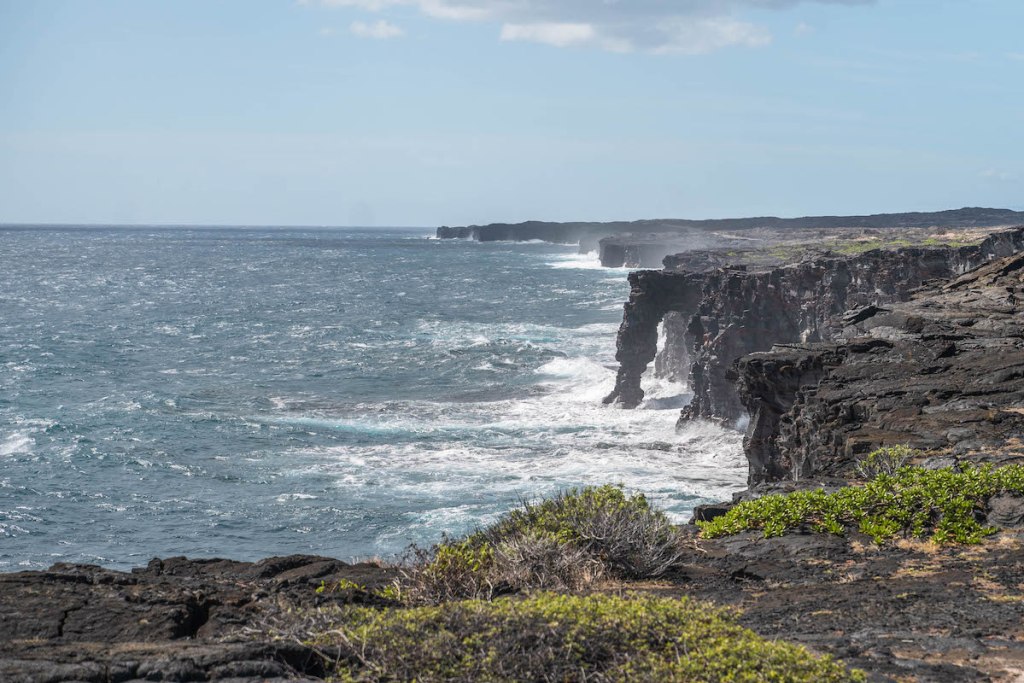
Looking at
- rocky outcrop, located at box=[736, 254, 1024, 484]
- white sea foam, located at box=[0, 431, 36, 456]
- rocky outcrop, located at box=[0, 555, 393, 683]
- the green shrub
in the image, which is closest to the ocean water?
white sea foam, located at box=[0, 431, 36, 456]

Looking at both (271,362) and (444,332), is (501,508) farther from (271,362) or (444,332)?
(444,332)

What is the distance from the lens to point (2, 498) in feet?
124

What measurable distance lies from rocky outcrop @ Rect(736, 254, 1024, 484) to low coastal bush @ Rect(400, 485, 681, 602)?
7.08 metres

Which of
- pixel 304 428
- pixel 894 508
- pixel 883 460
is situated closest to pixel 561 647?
pixel 894 508

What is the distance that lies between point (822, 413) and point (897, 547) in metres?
9.58

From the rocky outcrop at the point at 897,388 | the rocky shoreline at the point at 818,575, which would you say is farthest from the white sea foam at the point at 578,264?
the rocky shoreline at the point at 818,575

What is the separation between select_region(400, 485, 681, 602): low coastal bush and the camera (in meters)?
11.6

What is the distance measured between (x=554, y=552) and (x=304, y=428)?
38.9 meters

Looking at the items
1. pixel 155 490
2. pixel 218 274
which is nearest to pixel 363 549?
pixel 155 490

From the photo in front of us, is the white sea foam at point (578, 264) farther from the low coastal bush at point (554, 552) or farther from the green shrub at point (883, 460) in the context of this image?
the low coastal bush at point (554, 552)

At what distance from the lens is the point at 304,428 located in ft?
Answer: 165

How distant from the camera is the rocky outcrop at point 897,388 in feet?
67.2

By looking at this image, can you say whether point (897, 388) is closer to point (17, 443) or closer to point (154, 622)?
point (154, 622)

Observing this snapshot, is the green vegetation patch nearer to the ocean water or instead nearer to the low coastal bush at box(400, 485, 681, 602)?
the low coastal bush at box(400, 485, 681, 602)
